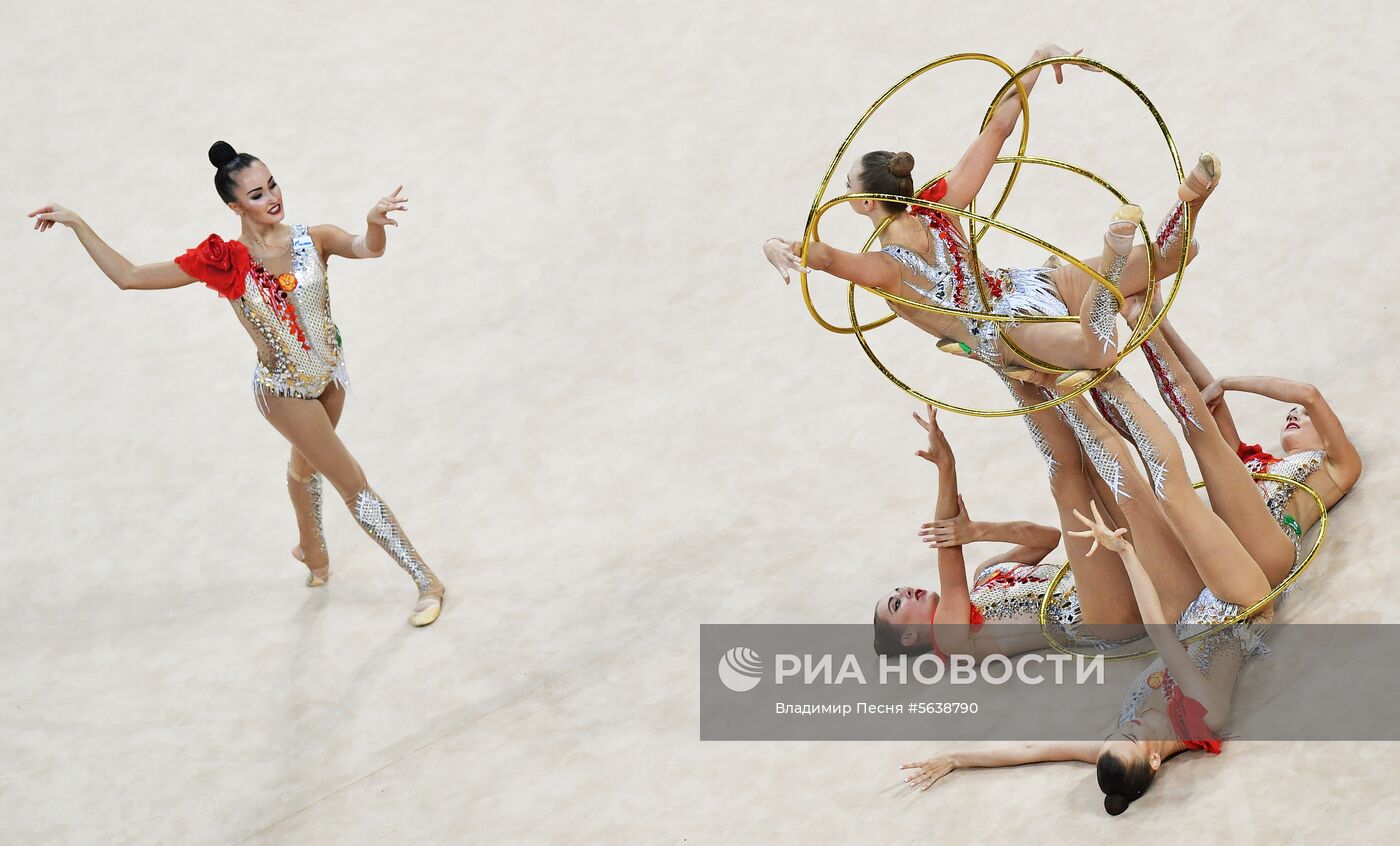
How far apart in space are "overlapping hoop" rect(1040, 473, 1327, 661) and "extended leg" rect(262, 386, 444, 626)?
2387mm

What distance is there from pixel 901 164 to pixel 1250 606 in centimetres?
155

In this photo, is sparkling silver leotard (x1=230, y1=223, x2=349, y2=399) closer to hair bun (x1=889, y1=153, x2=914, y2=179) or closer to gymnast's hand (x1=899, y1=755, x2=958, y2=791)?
hair bun (x1=889, y1=153, x2=914, y2=179)

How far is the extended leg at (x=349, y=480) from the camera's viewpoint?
5211 millimetres

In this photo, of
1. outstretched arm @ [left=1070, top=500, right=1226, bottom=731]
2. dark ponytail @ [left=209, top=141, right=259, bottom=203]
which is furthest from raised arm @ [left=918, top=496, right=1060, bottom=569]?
dark ponytail @ [left=209, top=141, right=259, bottom=203]

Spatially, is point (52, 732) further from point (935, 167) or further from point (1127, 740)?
point (935, 167)

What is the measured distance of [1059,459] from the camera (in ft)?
13.7

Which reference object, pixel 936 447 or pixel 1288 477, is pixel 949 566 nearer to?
pixel 936 447

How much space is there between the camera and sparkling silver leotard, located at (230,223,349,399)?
5027 millimetres

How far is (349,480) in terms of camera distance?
539cm

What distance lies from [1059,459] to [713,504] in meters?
1.92

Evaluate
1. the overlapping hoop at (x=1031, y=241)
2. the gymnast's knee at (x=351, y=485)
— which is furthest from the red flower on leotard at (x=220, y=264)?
the overlapping hoop at (x=1031, y=241)

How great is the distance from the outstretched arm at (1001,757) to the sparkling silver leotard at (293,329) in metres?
2.54

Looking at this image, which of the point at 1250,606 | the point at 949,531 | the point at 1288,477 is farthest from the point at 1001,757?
the point at 1288,477

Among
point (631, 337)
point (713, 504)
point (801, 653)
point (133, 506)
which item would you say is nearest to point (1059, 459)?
point (801, 653)
